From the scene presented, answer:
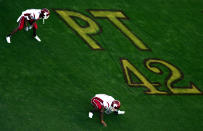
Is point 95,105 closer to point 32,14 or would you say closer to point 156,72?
point 156,72

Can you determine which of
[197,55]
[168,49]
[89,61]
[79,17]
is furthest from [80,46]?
[197,55]

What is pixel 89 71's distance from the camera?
1321 cm

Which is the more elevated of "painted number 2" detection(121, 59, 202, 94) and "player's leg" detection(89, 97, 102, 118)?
"player's leg" detection(89, 97, 102, 118)

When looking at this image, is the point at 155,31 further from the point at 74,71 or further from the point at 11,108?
the point at 11,108

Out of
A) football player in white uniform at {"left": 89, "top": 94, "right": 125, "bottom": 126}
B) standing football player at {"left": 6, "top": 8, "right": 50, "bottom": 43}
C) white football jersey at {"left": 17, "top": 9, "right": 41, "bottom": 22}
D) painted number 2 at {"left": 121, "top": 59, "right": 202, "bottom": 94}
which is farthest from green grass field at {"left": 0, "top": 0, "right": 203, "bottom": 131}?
white football jersey at {"left": 17, "top": 9, "right": 41, "bottom": 22}

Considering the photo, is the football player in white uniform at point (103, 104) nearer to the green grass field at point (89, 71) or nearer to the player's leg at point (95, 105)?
the player's leg at point (95, 105)

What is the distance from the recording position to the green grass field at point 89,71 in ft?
37.4

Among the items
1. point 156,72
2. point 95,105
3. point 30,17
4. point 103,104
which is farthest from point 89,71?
point 30,17

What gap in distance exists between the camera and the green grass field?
37.4ft

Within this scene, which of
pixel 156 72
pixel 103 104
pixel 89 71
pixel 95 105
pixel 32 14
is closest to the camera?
pixel 103 104

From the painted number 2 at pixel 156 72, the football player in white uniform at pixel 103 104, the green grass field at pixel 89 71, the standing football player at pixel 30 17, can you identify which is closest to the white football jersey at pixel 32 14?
the standing football player at pixel 30 17

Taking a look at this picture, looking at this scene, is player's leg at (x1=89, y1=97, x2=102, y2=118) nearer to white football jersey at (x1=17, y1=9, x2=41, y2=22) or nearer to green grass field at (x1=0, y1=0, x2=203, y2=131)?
green grass field at (x1=0, y1=0, x2=203, y2=131)

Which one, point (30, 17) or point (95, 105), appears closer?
point (95, 105)

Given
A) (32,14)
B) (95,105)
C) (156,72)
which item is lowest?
(156,72)
